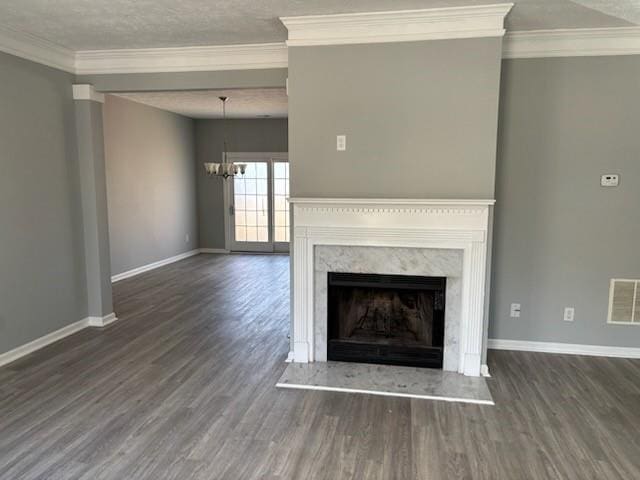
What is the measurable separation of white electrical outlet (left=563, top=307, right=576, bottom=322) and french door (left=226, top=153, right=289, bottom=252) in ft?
19.6

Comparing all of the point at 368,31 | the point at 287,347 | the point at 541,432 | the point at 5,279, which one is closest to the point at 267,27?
the point at 368,31

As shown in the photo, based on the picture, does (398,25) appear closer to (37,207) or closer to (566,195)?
(566,195)

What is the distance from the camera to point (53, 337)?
13.3ft

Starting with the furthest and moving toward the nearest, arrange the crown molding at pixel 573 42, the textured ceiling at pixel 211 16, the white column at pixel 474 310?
the crown molding at pixel 573 42, the white column at pixel 474 310, the textured ceiling at pixel 211 16

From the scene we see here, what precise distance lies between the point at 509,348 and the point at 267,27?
134 inches

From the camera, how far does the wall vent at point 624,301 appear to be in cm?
369

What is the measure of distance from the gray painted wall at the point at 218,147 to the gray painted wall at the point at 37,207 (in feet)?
15.5

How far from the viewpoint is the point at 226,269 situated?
742 centimetres

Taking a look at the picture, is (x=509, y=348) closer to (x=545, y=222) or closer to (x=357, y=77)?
(x=545, y=222)

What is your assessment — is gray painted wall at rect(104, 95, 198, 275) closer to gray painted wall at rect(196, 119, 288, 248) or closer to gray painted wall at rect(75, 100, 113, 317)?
gray painted wall at rect(196, 119, 288, 248)

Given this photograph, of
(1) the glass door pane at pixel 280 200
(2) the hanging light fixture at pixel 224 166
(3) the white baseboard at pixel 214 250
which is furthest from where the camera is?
(3) the white baseboard at pixel 214 250

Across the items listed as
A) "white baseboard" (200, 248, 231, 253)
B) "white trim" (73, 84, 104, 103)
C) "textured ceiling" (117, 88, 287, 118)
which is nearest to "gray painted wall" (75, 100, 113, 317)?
"white trim" (73, 84, 104, 103)

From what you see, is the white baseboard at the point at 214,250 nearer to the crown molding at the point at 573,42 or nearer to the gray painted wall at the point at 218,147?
the gray painted wall at the point at 218,147

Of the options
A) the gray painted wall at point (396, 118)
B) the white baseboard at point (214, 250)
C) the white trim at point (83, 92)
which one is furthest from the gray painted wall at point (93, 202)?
the white baseboard at point (214, 250)
